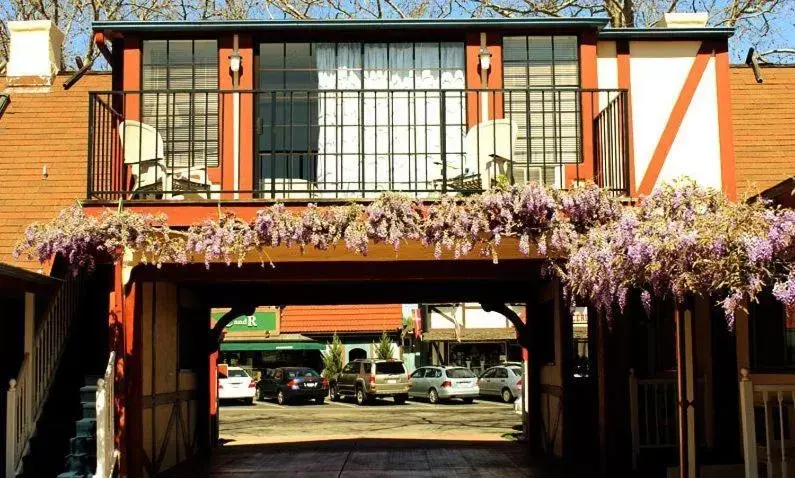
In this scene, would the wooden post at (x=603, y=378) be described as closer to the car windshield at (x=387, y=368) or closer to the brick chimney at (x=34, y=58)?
A: the brick chimney at (x=34, y=58)

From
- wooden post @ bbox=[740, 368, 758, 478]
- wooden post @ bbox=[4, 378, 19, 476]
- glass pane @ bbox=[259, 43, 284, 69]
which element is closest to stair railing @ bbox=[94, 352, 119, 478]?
wooden post @ bbox=[4, 378, 19, 476]

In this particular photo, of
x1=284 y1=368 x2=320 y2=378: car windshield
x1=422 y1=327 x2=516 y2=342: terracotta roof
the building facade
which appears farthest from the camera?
x1=422 y1=327 x2=516 y2=342: terracotta roof

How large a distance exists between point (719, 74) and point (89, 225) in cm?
732

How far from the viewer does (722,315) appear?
12.4 m

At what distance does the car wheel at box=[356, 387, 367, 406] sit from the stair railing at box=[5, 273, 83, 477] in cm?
2243

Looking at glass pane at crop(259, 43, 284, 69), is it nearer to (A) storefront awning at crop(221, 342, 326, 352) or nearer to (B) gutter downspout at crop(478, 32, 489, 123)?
(B) gutter downspout at crop(478, 32, 489, 123)

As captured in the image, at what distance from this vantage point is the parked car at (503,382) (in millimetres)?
34812

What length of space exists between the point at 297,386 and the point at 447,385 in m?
5.13

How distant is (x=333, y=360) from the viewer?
39.6 metres

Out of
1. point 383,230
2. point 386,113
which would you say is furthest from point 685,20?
point 383,230

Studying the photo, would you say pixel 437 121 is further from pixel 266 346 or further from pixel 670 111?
pixel 266 346

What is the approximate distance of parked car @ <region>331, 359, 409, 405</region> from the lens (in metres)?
34.3

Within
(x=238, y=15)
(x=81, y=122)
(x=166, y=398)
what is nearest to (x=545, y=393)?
(x=166, y=398)

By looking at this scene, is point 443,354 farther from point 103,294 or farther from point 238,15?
point 103,294
